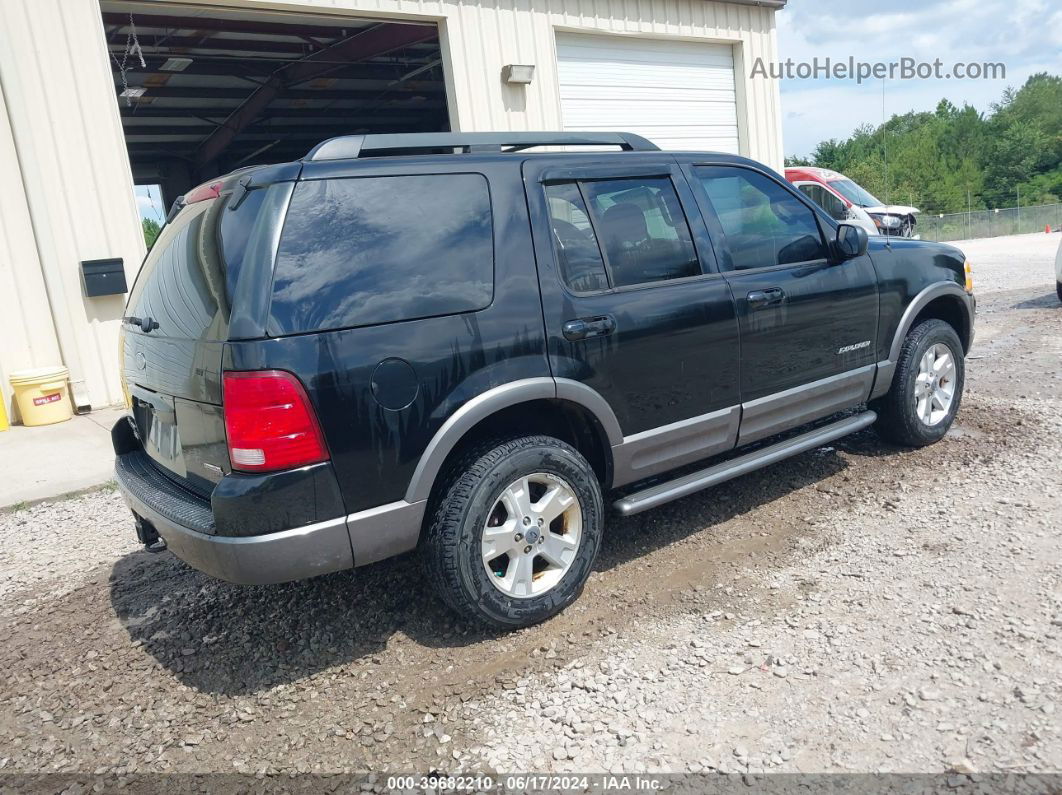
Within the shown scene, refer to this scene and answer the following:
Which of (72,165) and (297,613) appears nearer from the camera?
(297,613)

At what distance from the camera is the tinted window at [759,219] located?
4082mm

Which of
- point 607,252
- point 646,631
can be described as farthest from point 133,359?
point 646,631

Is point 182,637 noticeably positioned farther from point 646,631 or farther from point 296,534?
point 646,631

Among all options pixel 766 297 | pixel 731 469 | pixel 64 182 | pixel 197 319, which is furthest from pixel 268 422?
pixel 64 182

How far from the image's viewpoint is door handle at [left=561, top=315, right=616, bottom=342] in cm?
338

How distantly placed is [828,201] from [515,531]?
13759 mm

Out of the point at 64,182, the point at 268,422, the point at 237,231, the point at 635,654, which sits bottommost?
the point at 635,654

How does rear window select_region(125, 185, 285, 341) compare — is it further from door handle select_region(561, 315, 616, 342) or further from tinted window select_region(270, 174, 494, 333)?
door handle select_region(561, 315, 616, 342)

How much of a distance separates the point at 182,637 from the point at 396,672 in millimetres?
1092

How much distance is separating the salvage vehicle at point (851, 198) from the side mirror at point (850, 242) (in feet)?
37.4

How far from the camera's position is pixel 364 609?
365 cm

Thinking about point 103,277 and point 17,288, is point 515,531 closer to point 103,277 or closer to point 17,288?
point 103,277

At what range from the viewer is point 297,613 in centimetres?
368

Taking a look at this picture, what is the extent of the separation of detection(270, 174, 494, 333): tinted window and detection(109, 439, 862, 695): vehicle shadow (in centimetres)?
136
